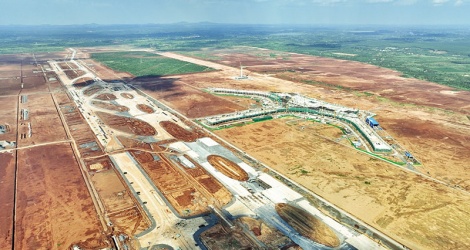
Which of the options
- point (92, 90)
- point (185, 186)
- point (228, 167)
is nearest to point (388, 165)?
point (228, 167)

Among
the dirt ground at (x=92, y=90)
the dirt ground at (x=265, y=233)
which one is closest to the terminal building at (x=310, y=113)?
the dirt ground at (x=265, y=233)

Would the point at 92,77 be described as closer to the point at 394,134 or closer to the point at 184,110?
the point at 184,110

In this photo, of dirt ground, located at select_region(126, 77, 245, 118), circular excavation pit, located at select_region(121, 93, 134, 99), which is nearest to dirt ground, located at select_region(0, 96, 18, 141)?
circular excavation pit, located at select_region(121, 93, 134, 99)

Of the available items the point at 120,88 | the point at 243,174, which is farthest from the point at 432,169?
the point at 120,88

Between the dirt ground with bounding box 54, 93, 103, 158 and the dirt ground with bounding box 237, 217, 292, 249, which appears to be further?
the dirt ground with bounding box 54, 93, 103, 158

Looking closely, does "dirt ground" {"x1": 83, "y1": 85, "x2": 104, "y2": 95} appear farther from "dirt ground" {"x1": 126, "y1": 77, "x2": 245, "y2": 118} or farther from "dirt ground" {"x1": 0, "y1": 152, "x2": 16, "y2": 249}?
"dirt ground" {"x1": 0, "y1": 152, "x2": 16, "y2": 249}

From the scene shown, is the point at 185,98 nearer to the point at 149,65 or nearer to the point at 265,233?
the point at 265,233

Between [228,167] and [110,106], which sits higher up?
[110,106]
